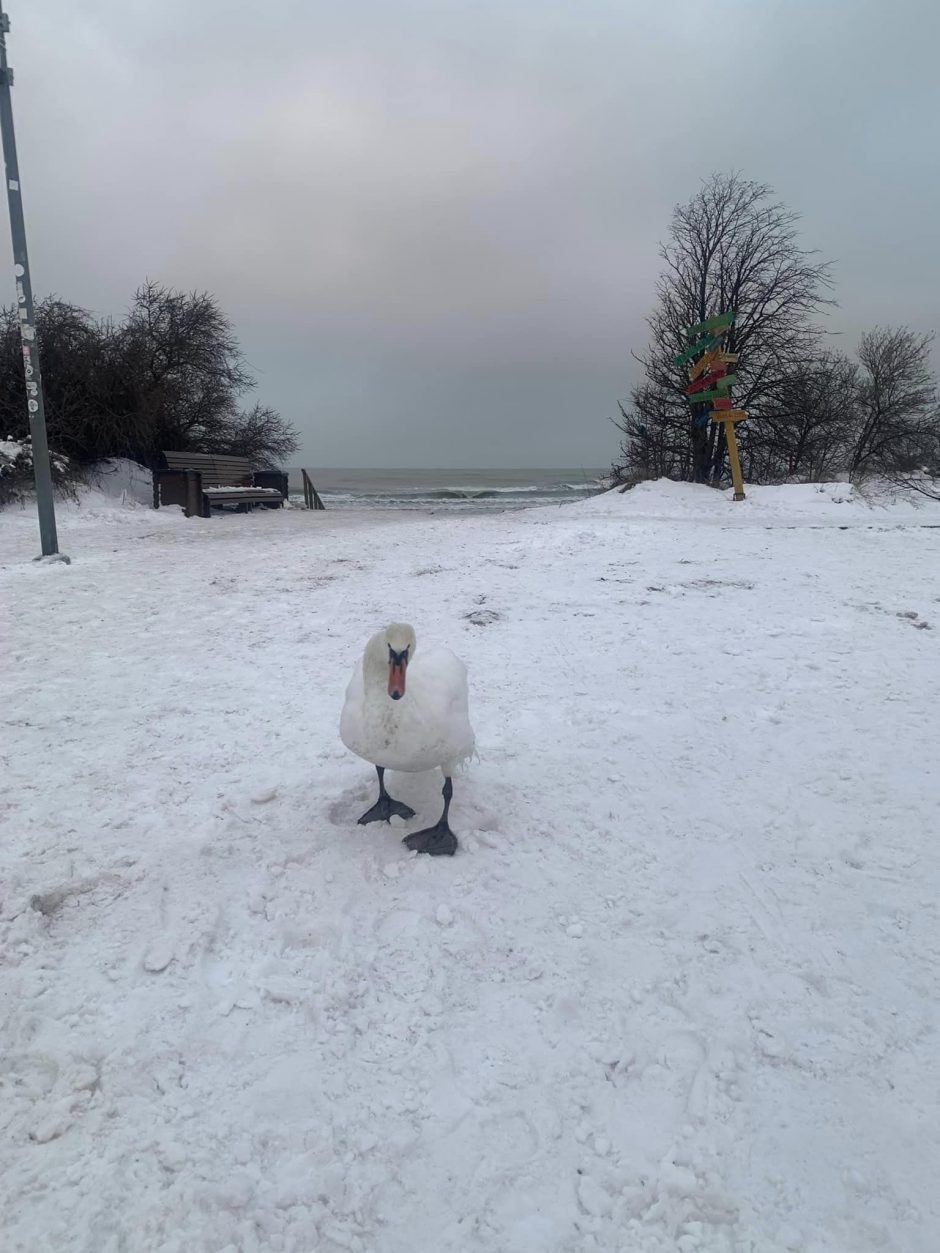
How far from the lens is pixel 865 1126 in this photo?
79.9 inches

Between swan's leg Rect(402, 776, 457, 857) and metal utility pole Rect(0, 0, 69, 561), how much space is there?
25.8 feet

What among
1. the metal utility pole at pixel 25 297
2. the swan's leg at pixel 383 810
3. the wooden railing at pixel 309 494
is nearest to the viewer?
the swan's leg at pixel 383 810

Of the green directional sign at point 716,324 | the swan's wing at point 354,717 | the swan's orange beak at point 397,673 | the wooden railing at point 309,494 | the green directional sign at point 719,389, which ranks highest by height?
the green directional sign at point 716,324

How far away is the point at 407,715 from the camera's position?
3.04m

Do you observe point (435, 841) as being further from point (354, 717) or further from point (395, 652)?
point (395, 652)

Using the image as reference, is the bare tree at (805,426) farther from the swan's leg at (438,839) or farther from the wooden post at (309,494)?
the swan's leg at (438,839)

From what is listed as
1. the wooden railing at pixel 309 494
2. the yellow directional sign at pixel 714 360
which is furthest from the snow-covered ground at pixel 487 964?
the wooden railing at pixel 309 494

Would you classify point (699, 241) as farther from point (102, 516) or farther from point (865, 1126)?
point (865, 1126)

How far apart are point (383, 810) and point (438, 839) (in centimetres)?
35

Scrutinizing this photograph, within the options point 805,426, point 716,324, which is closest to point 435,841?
point 716,324

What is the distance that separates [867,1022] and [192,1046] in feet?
6.98

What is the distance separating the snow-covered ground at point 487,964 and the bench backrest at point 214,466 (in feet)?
46.6

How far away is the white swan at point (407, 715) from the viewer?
9.92 feet

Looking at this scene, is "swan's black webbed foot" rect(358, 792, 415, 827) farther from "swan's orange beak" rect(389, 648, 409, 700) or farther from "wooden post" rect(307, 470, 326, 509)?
"wooden post" rect(307, 470, 326, 509)
